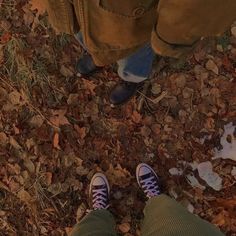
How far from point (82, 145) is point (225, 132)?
887 mm

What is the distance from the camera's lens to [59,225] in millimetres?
2824

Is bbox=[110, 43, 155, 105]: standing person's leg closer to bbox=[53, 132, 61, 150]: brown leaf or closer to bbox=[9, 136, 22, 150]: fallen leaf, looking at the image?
bbox=[53, 132, 61, 150]: brown leaf

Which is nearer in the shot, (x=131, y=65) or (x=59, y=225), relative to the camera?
(x=131, y=65)

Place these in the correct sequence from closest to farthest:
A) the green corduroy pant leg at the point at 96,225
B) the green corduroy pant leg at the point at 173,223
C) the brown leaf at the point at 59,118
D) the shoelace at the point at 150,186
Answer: the green corduroy pant leg at the point at 173,223 → the green corduroy pant leg at the point at 96,225 → the shoelace at the point at 150,186 → the brown leaf at the point at 59,118

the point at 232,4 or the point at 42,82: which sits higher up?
the point at 232,4

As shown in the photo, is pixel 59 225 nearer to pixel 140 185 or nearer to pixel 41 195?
pixel 41 195

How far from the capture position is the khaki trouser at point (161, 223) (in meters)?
2.04

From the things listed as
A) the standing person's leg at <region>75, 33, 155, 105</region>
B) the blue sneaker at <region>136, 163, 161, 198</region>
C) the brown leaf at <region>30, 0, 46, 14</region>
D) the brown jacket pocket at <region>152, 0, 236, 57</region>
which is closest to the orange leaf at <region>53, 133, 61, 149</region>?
the standing person's leg at <region>75, 33, 155, 105</region>

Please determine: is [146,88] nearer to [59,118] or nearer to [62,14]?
[59,118]

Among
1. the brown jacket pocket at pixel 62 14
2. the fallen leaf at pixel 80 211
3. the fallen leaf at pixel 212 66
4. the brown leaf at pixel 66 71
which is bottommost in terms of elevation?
the fallen leaf at pixel 80 211

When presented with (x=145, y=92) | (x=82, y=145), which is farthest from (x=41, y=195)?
A: (x=145, y=92)

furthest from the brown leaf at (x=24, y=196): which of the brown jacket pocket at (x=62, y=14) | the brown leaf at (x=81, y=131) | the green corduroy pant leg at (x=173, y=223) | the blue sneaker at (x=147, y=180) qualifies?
the brown jacket pocket at (x=62, y=14)

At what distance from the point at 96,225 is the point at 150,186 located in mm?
457

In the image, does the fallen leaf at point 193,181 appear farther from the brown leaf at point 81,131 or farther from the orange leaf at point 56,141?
the orange leaf at point 56,141
